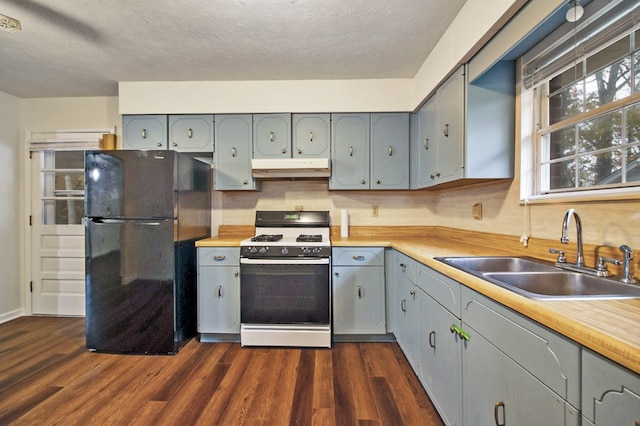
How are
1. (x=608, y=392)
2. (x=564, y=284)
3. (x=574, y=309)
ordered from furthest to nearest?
(x=564, y=284) → (x=574, y=309) → (x=608, y=392)

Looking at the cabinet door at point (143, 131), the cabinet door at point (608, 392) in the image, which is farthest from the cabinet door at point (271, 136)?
the cabinet door at point (608, 392)

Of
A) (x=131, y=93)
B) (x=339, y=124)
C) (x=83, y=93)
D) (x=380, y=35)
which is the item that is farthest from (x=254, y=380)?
(x=83, y=93)

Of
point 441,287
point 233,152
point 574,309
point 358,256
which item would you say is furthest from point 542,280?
point 233,152

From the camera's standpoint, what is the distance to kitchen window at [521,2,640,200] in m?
1.17

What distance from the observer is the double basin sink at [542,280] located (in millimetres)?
949

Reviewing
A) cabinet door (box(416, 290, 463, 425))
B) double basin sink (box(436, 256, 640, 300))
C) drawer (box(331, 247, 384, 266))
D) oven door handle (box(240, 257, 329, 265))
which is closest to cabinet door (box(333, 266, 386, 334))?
drawer (box(331, 247, 384, 266))

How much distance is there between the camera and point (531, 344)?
32.4 inches

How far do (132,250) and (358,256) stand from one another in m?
1.90

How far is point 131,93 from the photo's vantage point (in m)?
2.66

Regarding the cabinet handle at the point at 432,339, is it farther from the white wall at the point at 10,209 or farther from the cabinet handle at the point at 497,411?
the white wall at the point at 10,209

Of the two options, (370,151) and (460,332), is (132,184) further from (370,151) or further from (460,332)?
(460,332)

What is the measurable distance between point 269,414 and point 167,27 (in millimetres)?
2613

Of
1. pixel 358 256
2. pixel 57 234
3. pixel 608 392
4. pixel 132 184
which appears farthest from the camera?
pixel 57 234

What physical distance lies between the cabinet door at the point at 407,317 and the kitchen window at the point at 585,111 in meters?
0.95
